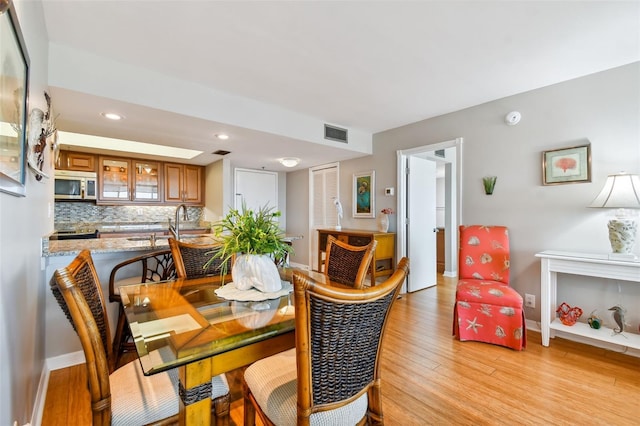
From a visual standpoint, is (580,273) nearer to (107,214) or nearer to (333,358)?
(333,358)

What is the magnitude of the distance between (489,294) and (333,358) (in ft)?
7.13

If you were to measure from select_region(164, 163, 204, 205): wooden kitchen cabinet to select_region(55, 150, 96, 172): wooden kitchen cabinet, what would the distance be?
1.03 meters

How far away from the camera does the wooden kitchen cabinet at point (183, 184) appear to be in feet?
16.7

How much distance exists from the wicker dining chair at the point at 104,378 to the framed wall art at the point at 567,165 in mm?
3285

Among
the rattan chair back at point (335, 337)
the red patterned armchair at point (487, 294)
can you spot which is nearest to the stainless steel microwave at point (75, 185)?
the rattan chair back at point (335, 337)

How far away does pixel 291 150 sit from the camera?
4.19 m

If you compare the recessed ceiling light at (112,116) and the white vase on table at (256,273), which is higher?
the recessed ceiling light at (112,116)

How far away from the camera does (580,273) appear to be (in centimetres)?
235

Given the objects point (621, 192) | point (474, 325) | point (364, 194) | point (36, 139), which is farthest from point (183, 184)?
point (621, 192)

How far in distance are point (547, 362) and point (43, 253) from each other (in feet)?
12.6

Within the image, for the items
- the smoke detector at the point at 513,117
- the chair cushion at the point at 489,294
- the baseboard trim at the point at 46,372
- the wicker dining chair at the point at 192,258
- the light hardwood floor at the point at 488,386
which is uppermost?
the smoke detector at the point at 513,117

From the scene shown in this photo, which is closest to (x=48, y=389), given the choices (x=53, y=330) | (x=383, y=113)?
(x=53, y=330)

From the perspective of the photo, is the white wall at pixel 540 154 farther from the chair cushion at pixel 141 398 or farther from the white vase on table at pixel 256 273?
the chair cushion at pixel 141 398

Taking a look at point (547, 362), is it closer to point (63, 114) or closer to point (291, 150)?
point (291, 150)
